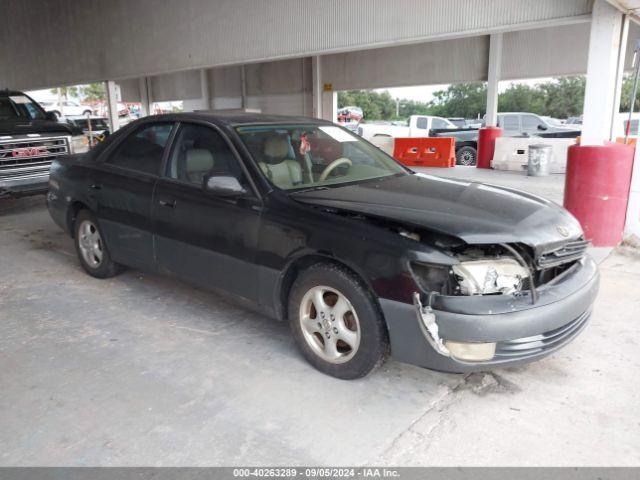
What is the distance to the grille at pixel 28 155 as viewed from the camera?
8164 mm

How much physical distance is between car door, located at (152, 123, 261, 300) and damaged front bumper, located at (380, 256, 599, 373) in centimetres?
114

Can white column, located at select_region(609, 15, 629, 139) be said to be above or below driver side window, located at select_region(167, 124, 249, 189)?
above

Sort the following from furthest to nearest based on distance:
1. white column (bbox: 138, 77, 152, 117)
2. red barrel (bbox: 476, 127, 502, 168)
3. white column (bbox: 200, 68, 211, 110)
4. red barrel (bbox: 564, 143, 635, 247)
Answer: white column (bbox: 138, 77, 152, 117) → white column (bbox: 200, 68, 211, 110) → red barrel (bbox: 476, 127, 502, 168) → red barrel (bbox: 564, 143, 635, 247)

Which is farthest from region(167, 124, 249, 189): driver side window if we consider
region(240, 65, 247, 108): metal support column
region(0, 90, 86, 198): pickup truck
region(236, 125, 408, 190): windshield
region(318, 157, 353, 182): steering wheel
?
region(240, 65, 247, 108): metal support column

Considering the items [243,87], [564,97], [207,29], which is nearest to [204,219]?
[207,29]

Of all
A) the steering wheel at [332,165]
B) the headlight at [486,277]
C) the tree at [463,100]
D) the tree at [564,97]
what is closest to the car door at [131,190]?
the steering wheel at [332,165]

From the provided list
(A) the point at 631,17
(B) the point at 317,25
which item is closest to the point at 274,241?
(A) the point at 631,17

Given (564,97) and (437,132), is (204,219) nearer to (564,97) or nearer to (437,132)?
(437,132)

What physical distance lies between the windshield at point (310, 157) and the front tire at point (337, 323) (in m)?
0.73

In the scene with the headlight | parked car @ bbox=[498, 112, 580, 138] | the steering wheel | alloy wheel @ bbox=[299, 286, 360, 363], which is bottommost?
alloy wheel @ bbox=[299, 286, 360, 363]

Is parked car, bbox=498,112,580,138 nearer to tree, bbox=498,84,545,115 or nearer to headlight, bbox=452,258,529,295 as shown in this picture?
headlight, bbox=452,258,529,295

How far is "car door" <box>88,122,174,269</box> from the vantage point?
13.7 ft

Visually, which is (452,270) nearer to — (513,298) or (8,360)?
(513,298)

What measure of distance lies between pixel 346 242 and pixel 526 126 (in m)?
16.4
